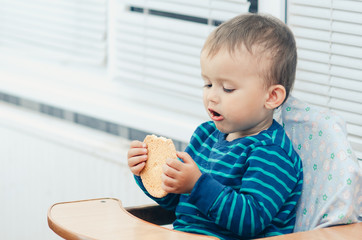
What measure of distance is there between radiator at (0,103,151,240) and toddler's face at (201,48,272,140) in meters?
0.99

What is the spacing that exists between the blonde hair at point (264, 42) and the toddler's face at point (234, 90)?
2 centimetres

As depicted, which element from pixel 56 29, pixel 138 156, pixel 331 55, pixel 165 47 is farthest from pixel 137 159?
pixel 56 29

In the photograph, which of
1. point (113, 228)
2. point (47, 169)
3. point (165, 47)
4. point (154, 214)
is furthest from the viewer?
point (47, 169)

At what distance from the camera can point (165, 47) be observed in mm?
2631

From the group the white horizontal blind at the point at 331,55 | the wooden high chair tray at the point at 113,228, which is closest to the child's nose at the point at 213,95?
the wooden high chair tray at the point at 113,228

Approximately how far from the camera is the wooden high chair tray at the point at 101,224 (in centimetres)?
150

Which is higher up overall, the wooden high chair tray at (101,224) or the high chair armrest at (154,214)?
the wooden high chair tray at (101,224)

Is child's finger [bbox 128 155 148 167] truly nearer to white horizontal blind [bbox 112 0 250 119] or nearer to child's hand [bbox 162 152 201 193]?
child's hand [bbox 162 152 201 193]

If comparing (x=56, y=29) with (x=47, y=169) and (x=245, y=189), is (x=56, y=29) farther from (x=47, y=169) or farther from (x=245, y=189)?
(x=245, y=189)

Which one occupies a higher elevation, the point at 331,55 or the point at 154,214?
the point at 331,55

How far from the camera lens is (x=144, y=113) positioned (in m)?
2.71

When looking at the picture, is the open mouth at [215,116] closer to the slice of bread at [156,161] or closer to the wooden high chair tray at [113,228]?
the slice of bread at [156,161]

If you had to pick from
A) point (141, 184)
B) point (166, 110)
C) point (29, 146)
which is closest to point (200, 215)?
point (141, 184)

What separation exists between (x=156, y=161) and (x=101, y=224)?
0.74ft
